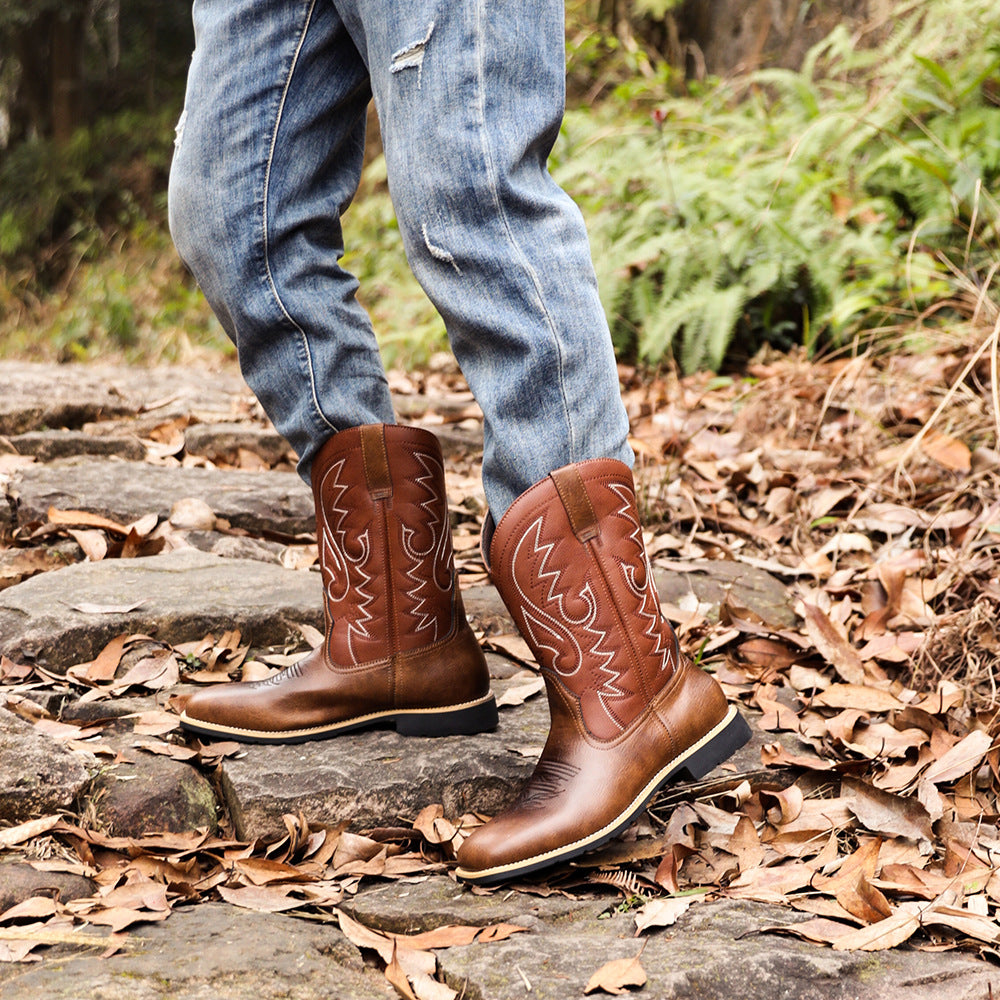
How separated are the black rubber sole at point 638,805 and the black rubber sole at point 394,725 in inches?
14.3

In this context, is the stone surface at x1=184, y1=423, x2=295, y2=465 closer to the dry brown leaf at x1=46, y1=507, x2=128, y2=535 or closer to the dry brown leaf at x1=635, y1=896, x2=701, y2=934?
the dry brown leaf at x1=46, y1=507, x2=128, y2=535

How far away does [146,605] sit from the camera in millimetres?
2160

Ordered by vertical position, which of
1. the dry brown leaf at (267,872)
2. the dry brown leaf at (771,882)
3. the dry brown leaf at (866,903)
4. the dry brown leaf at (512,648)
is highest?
the dry brown leaf at (866,903)

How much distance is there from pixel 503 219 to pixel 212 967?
3.35 ft

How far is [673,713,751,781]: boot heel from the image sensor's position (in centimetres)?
157

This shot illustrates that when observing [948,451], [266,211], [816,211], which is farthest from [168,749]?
[816,211]

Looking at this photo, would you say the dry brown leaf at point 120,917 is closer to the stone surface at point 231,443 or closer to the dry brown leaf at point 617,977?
the dry brown leaf at point 617,977

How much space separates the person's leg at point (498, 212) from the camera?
138 centimetres

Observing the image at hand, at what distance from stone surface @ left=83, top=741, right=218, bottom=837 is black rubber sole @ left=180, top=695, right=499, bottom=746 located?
9 cm

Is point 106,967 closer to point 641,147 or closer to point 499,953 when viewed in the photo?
point 499,953

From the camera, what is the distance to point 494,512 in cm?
157

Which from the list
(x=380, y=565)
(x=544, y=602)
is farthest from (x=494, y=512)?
(x=380, y=565)

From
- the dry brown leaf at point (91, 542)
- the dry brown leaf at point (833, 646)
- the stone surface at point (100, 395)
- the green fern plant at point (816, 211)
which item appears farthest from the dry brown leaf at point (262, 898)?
the green fern plant at point (816, 211)

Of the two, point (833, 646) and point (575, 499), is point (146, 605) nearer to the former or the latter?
point (575, 499)
